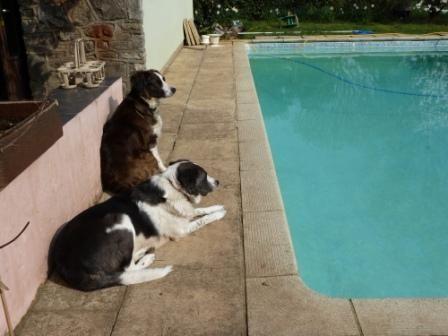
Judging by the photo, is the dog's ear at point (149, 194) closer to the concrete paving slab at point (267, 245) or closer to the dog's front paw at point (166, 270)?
the dog's front paw at point (166, 270)

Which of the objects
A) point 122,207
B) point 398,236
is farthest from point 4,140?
point 398,236

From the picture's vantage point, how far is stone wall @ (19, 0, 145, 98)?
6965mm

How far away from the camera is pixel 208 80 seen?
9453mm

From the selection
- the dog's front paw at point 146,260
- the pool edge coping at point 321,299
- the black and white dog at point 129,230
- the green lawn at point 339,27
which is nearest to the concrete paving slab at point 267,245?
the pool edge coping at point 321,299

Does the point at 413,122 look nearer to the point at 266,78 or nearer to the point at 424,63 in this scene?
the point at 266,78

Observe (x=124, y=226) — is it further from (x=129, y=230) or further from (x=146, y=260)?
(x=146, y=260)

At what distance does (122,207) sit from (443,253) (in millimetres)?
3615

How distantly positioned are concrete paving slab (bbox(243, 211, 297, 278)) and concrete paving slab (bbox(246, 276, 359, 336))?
5.3 inches

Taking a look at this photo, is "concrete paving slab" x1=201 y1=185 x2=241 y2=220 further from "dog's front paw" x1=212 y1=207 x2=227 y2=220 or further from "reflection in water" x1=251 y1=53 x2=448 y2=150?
"reflection in water" x1=251 y1=53 x2=448 y2=150

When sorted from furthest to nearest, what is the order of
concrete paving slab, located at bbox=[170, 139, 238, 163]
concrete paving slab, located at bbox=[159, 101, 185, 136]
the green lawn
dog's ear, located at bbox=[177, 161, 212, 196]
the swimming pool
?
1. the green lawn
2. concrete paving slab, located at bbox=[159, 101, 185, 136]
3. concrete paving slab, located at bbox=[170, 139, 238, 163]
4. the swimming pool
5. dog's ear, located at bbox=[177, 161, 212, 196]

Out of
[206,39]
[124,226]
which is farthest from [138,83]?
[206,39]

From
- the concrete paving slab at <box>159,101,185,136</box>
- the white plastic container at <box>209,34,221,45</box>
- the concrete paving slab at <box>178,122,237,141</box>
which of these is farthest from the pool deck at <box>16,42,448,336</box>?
the white plastic container at <box>209,34,221,45</box>

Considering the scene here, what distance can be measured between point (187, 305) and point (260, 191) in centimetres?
181

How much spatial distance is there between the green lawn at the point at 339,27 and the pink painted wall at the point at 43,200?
13520 millimetres
